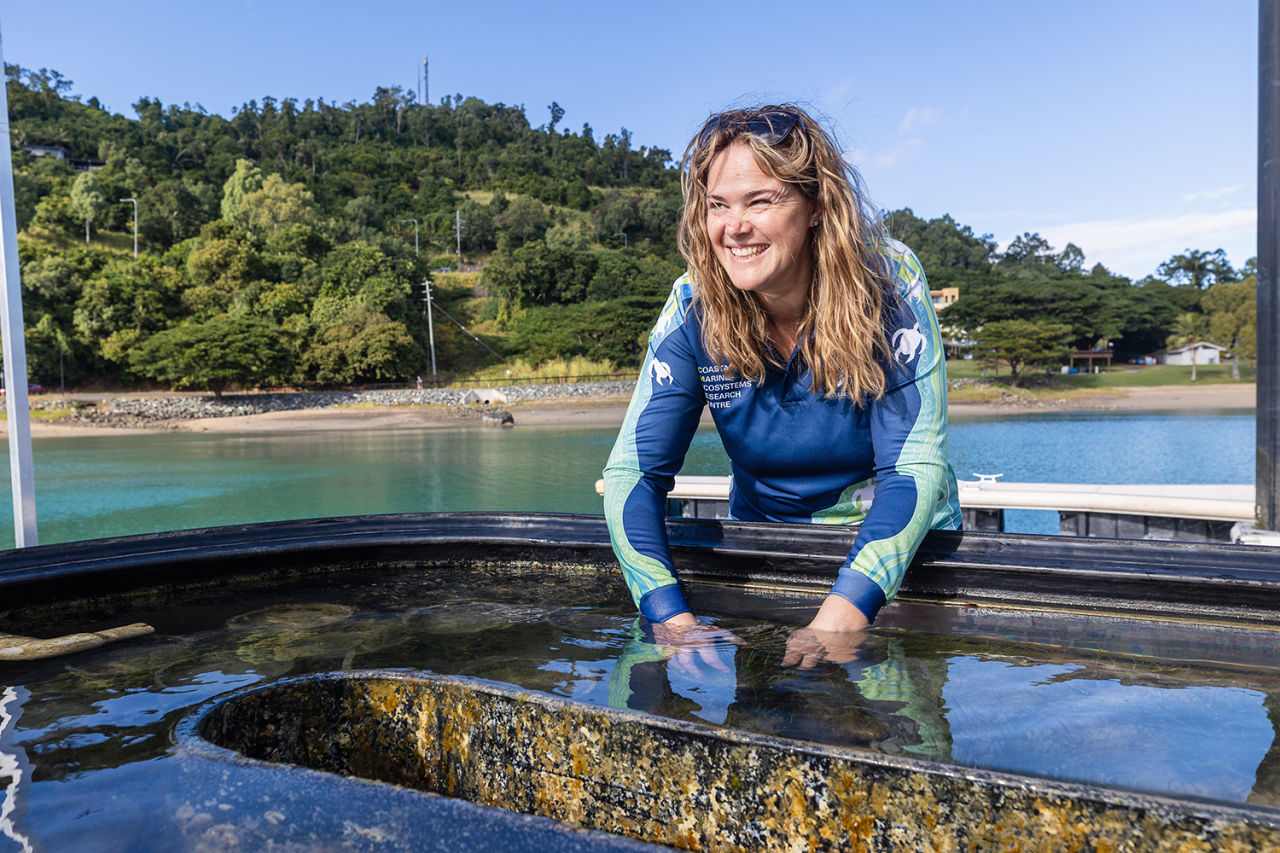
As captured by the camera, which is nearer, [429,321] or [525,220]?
[429,321]

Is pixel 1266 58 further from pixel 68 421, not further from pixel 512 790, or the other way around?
pixel 68 421

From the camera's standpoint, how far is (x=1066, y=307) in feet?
131

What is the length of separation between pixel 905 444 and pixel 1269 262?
2012mm

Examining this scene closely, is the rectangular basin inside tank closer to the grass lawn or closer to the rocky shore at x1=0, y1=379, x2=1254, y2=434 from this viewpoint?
the rocky shore at x1=0, y1=379, x2=1254, y2=434

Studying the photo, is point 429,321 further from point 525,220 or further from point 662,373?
point 662,373

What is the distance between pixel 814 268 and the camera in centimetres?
142

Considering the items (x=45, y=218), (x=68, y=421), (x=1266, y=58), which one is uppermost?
(x=45, y=218)

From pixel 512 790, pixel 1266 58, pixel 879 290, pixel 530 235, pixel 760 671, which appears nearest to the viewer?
pixel 512 790

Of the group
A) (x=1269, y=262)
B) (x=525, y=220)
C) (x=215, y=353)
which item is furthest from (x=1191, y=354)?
(x=1269, y=262)

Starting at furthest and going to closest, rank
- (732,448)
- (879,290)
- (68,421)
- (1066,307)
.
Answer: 1. (1066,307)
2. (68,421)
3. (732,448)
4. (879,290)

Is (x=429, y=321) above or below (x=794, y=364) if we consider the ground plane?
above

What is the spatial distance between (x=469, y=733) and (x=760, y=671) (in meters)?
0.35

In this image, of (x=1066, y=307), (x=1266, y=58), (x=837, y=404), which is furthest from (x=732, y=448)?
(x=1066, y=307)

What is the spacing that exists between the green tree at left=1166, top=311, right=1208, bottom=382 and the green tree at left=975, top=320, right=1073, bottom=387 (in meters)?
11.7
